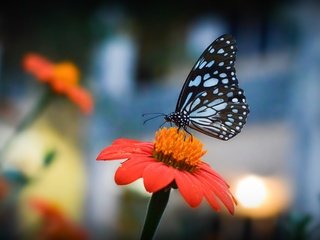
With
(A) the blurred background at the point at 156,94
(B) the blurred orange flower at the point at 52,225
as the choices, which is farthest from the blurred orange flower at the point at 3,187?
(A) the blurred background at the point at 156,94

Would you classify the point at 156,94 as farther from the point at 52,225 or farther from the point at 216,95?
the point at 216,95

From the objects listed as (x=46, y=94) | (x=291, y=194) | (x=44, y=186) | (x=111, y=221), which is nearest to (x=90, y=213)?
(x=111, y=221)

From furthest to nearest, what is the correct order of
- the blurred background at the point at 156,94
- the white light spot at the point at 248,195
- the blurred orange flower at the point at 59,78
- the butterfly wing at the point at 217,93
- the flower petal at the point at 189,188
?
the blurred background at the point at 156,94 → the white light spot at the point at 248,195 → the blurred orange flower at the point at 59,78 → the butterfly wing at the point at 217,93 → the flower petal at the point at 189,188

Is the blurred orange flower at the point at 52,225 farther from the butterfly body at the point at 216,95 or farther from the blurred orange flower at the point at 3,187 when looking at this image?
the butterfly body at the point at 216,95

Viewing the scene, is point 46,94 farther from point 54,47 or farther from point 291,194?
point 291,194

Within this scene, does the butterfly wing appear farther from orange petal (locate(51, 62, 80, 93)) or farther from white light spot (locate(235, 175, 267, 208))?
white light spot (locate(235, 175, 267, 208))

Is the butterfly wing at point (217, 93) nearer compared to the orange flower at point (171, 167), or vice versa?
the orange flower at point (171, 167)
